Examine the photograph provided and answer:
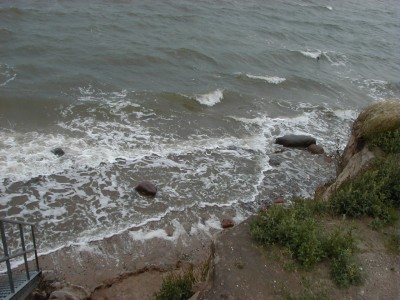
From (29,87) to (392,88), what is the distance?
21431 millimetres

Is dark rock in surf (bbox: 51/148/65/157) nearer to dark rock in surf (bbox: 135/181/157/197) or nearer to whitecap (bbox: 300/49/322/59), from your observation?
dark rock in surf (bbox: 135/181/157/197)

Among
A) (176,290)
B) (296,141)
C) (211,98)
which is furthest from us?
(211,98)

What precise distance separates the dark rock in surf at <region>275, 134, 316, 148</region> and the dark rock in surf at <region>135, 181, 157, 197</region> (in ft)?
21.5

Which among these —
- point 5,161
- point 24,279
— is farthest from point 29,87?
point 24,279

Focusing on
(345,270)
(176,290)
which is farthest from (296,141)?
(176,290)

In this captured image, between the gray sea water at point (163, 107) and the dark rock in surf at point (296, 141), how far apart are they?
46 centimetres

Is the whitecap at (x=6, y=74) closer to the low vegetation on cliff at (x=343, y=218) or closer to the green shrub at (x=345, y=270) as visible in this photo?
the low vegetation on cliff at (x=343, y=218)

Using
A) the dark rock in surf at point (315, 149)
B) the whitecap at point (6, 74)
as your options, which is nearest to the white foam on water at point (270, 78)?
the dark rock in surf at point (315, 149)

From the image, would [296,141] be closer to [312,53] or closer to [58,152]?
[58,152]

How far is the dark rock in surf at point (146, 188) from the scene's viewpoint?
12.8 meters

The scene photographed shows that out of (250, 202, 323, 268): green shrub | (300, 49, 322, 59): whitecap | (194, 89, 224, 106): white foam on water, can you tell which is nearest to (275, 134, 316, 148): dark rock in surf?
(194, 89, 224, 106): white foam on water

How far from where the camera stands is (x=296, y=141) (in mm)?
17047

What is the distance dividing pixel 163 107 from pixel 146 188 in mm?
6800

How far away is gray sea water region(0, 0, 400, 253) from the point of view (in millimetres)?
12555
